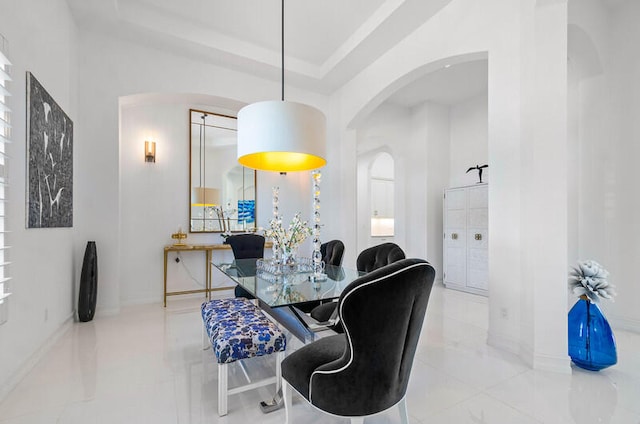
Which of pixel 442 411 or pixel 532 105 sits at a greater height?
pixel 532 105

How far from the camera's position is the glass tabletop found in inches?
71.9

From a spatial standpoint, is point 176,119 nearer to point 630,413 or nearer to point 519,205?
point 519,205

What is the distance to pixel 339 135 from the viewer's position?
16.4 ft

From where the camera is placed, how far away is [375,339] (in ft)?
3.96

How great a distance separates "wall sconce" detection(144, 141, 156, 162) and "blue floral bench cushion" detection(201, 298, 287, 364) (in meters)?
2.94

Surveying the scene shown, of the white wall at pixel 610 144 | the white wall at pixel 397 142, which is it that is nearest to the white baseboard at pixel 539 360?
the white wall at pixel 610 144

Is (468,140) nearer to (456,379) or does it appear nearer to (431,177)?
(431,177)

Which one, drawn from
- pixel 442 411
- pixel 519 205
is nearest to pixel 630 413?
pixel 442 411

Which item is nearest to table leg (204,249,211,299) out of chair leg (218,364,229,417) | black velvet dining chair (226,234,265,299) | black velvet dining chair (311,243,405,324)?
black velvet dining chair (226,234,265,299)

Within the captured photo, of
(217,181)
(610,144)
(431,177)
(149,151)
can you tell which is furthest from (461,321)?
(149,151)

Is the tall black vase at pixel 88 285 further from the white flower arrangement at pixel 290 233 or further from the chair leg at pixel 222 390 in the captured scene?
the chair leg at pixel 222 390

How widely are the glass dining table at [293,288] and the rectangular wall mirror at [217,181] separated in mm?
1808

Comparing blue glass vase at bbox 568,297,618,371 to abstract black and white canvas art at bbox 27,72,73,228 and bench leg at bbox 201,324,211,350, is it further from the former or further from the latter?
abstract black and white canvas art at bbox 27,72,73,228

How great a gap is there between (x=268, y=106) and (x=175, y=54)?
265 cm
